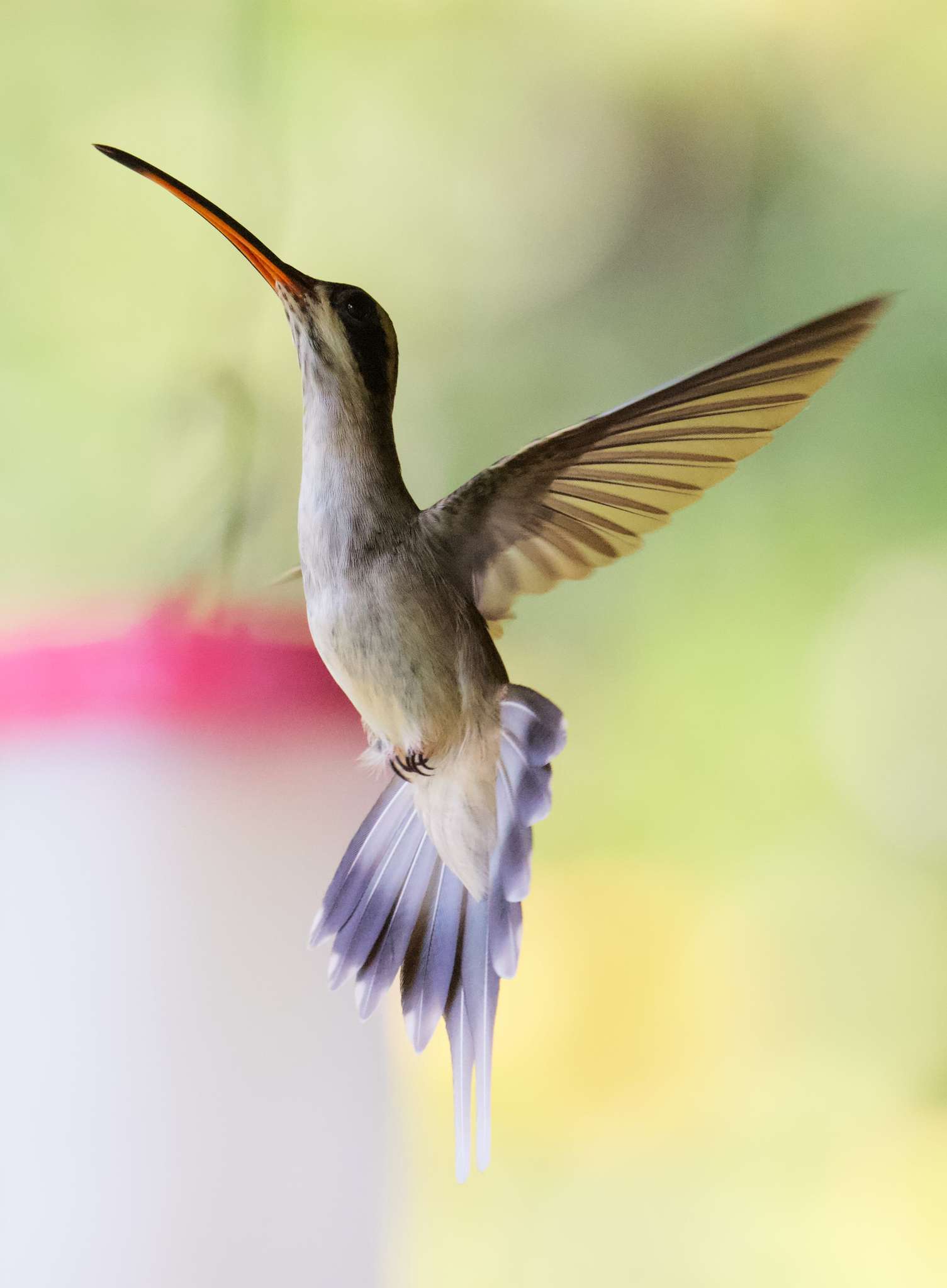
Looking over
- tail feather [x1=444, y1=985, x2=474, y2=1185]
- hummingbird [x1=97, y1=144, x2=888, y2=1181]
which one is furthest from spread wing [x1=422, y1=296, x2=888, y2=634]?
tail feather [x1=444, y1=985, x2=474, y2=1185]

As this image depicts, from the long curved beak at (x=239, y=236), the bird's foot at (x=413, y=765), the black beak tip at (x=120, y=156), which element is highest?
the black beak tip at (x=120, y=156)

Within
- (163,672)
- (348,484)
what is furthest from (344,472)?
(163,672)

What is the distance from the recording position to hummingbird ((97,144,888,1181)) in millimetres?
698

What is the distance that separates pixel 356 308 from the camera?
75cm

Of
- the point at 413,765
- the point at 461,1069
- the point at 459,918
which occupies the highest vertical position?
the point at 413,765

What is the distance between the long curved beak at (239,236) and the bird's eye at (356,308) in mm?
35

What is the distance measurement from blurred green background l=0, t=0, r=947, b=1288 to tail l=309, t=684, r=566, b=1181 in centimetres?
1

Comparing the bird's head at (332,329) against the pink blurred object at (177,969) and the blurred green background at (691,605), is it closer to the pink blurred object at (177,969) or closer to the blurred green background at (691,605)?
the blurred green background at (691,605)

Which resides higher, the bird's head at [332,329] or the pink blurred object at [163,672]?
the bird's head at [332,329]

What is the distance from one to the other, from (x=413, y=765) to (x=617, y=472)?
25cm

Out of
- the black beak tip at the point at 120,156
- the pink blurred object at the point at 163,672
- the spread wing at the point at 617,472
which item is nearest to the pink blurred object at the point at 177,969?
the pink blurred object at the point at 163,672

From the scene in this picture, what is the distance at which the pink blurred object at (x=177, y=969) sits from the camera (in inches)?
30.7

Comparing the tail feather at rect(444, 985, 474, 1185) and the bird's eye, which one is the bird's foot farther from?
the bird's eye

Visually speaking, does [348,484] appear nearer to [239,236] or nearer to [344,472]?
[344,472]
